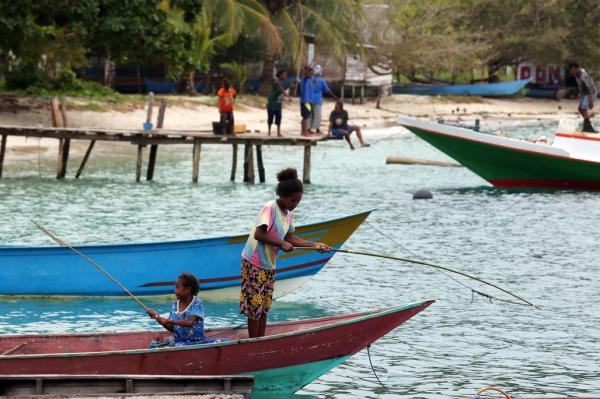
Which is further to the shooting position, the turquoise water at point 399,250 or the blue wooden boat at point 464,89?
the blue wooden boat at point 464,89

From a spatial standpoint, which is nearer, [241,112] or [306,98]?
[306,98]

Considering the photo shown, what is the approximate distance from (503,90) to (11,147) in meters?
35.0

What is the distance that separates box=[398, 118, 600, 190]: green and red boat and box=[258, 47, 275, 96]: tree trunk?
68.1 feet

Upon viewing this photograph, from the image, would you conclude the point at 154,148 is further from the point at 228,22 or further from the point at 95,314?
the point at 95,314

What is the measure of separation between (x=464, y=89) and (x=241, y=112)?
2110 cm

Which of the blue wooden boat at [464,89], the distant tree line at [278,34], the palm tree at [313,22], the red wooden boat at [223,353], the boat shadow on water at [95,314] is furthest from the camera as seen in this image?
the blue wooden boat at [464,89]

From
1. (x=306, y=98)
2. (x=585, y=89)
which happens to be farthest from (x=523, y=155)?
(x=306, y=98)

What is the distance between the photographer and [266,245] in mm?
9844

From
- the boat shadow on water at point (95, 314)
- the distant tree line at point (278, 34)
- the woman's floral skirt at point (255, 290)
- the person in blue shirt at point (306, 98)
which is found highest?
the distant tree line at point (278, 34)

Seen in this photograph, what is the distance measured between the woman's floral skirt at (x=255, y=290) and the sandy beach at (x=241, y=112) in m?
20.5

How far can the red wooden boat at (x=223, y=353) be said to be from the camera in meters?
9.41

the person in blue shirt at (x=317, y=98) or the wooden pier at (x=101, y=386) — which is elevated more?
the person in blue shirt at (x=317, y=98)

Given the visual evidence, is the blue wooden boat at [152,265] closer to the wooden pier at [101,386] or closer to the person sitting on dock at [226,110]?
the wooden pier at [101,386]

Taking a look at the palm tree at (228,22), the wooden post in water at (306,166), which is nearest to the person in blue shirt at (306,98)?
the wooden post in water at (306,166)
